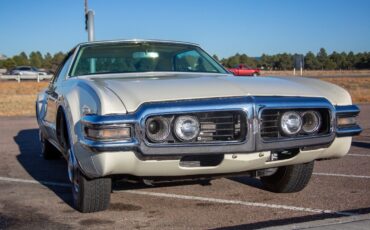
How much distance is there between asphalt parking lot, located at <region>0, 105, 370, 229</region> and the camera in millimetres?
4301

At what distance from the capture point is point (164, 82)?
4.34m

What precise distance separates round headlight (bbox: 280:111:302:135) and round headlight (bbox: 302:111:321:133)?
0.29 ft

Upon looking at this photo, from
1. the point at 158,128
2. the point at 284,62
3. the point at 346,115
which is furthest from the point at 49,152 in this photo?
the point at 284,62

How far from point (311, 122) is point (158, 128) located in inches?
50.6

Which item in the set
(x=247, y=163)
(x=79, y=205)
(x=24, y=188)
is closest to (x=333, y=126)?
(x=247, y=163)

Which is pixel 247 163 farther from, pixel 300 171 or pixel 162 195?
pixel 162 195

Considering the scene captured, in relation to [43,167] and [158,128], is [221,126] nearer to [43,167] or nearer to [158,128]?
[158,128]

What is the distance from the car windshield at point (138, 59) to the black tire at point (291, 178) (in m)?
1.27

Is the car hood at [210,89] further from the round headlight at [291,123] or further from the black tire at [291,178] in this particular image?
the black tire at [291,178]

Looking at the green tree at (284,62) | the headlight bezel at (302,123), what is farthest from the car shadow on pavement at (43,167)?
the green tree at (284,62)

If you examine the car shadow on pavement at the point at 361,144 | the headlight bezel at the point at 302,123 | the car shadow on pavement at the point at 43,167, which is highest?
the headlight bezel at the point at 302,123

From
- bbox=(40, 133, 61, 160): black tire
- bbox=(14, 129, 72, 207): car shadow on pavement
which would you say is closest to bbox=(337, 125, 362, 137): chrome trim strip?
bbox=(14, 129, 72, 207): car shadow on pavement

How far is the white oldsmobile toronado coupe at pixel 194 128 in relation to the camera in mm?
3795

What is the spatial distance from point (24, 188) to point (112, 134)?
2.53 m
